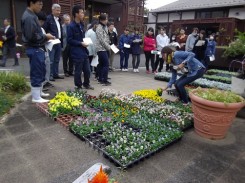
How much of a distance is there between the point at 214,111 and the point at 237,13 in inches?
717

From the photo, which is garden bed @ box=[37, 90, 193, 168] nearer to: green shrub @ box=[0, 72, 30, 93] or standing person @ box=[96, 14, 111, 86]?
green shrub @ box=[0, 72, 30, 93]

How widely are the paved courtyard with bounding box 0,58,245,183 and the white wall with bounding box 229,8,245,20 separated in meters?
17.3

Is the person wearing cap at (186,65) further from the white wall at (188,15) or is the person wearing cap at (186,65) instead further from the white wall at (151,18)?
the white wall at (151,18)

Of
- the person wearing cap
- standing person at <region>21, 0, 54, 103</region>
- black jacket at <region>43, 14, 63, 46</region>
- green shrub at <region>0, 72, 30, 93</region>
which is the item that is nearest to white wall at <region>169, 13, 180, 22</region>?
black jacket at <region>43, 14, 63, 46</region>

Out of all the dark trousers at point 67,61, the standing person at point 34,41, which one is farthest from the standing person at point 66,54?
the standing person at point 34,41

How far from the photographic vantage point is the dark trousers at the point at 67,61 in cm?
797

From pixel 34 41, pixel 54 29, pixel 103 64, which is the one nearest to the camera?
pixel 34 41

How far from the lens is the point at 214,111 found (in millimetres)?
3539

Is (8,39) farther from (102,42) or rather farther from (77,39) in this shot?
(77,39)

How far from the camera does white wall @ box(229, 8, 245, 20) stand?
1801cm

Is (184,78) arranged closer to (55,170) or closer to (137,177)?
(137,177)

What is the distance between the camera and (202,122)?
→ 3.75 meters

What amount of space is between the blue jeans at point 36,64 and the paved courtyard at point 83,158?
1.00 m

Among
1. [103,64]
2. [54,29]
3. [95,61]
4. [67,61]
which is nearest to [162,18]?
[67,61]
